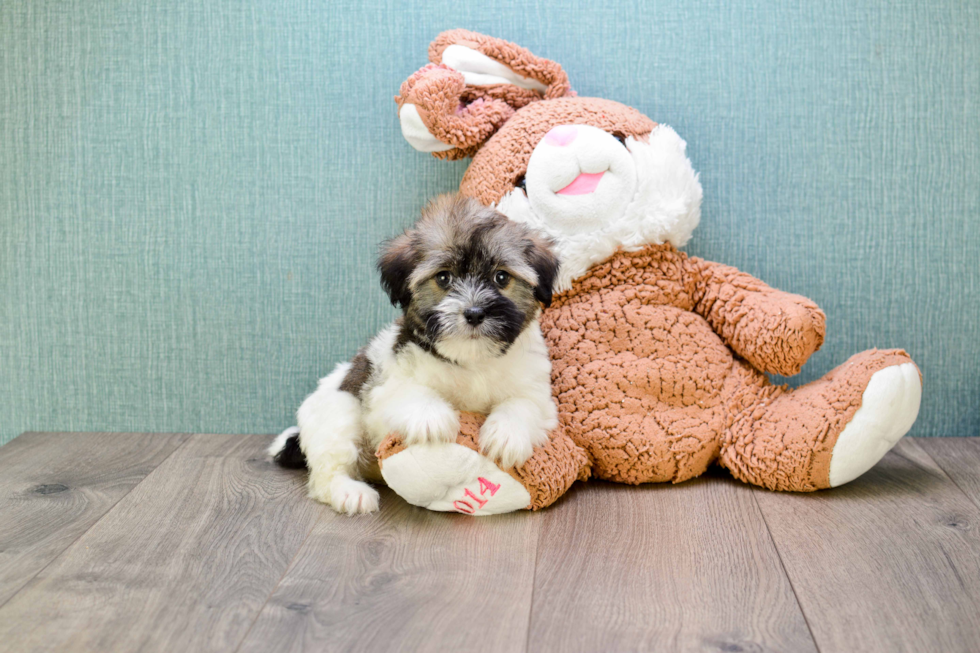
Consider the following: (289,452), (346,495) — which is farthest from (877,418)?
(289,452)

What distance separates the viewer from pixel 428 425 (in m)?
1.76

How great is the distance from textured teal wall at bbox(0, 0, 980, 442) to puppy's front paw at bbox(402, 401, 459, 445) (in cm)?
78

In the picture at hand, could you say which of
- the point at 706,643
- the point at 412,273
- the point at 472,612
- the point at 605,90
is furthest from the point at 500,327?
the point at 605,90

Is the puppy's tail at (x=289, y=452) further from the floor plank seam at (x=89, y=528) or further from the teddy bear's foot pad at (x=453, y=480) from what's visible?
the teddy bear's foot pad at (x=453, y=480)

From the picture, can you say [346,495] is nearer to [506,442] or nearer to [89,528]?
[506,442]

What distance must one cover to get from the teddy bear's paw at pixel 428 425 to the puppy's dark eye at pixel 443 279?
0.28 metres

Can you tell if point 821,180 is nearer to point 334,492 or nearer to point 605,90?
point 605,90

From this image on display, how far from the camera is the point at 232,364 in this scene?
8.34ft

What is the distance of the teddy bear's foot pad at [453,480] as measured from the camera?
178cm

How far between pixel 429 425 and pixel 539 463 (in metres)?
0.29

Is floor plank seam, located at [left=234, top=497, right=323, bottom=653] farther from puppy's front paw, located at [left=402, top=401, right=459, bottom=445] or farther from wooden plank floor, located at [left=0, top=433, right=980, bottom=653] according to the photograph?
puppy's front paw, located at [left=402, top=401, right=459, bottom=445]

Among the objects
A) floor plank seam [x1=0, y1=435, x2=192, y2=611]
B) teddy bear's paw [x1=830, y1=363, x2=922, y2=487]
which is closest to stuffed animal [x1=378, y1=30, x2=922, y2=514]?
teddy bear's paw [x1=830, y1=363, x2=922, y2=487]

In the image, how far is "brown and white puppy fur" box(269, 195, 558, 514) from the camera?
1723mm

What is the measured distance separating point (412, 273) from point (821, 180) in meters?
1.39
